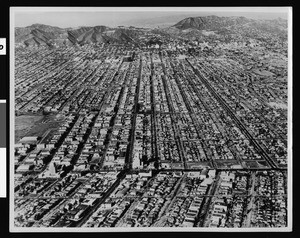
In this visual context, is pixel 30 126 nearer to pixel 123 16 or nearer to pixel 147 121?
pixel 147 121

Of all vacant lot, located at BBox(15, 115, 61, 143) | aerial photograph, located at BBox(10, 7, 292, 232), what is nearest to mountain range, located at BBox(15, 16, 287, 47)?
aerial photograph, located at BBox(10, 7, 292, 232)

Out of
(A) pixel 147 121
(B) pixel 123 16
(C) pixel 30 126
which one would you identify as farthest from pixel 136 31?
(C) pixel 30 126

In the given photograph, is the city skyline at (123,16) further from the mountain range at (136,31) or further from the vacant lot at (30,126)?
the vacant lot at (30,126)

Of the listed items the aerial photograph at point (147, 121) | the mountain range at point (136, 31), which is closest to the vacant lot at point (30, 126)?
the aerial photograph at point (147, 121)

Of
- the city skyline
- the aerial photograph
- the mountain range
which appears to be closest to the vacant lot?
the aerial photograph

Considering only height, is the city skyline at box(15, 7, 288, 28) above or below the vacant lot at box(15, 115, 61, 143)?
above

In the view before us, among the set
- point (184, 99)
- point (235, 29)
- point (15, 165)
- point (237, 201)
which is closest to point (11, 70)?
point (15, 165)

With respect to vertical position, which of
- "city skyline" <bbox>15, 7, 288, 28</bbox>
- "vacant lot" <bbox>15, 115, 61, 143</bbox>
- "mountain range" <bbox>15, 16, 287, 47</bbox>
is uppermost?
"city skyline" <bbox>15, 7, 288, 28</bbox>

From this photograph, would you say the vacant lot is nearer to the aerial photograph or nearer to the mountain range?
the aerial photograph
